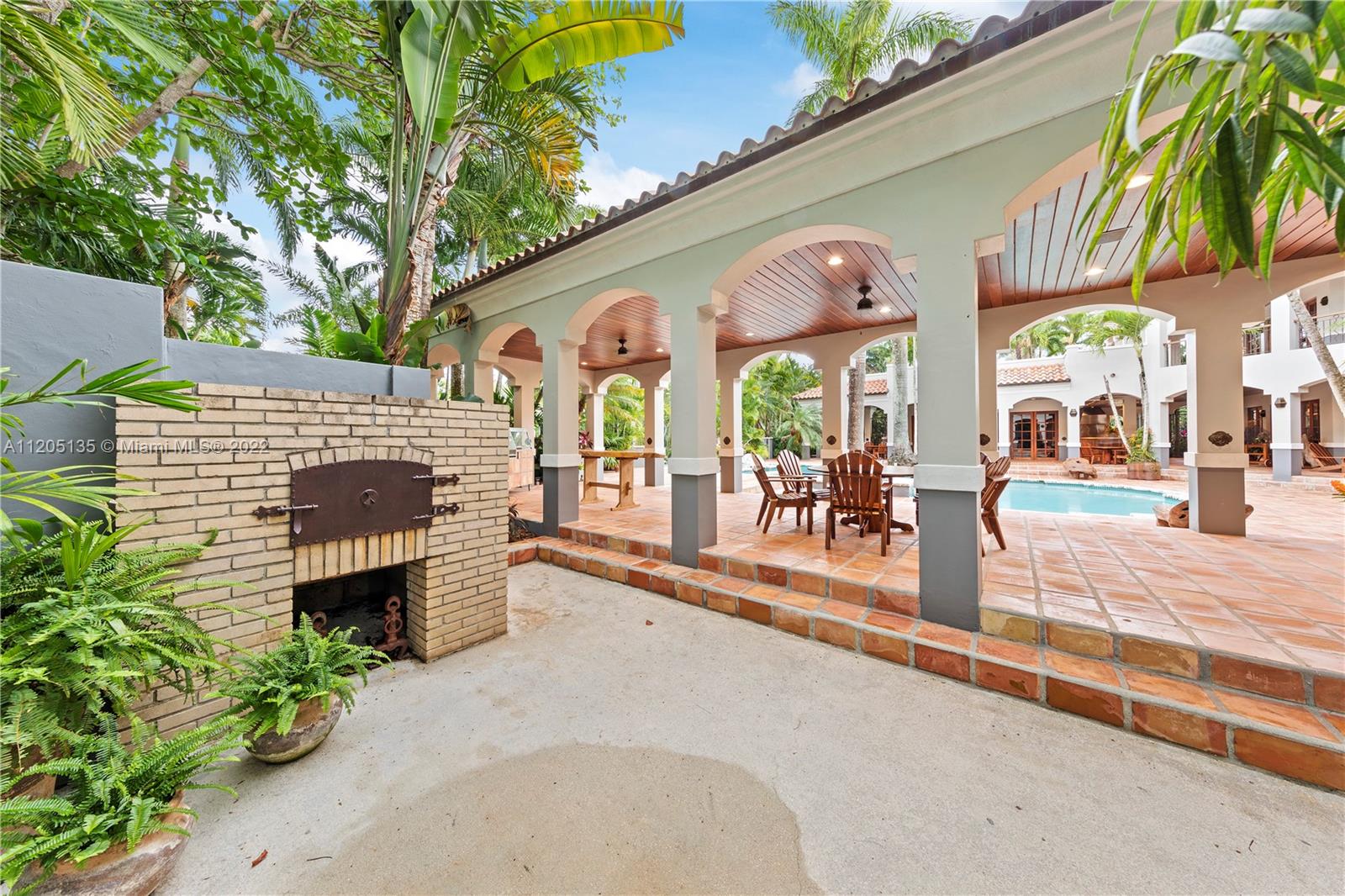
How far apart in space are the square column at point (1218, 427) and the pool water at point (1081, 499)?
2.81 metres

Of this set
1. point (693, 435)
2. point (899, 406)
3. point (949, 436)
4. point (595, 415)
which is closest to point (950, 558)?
point (949, 436)

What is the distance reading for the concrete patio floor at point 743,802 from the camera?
1.56m

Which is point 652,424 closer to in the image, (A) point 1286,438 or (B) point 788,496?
(B) point 788,496

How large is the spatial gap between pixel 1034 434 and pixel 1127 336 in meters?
5.31

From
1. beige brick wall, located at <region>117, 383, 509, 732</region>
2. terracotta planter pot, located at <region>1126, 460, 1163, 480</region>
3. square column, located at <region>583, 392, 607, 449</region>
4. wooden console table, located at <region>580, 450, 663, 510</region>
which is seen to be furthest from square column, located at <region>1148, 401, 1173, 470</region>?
beige brick wall, located at <region>117, 383, 509, 732</region>

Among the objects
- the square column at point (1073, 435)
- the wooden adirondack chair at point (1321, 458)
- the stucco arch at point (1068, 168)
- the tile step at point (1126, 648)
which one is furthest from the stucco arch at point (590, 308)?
the wooden adirondack chair at point (1321, 458)

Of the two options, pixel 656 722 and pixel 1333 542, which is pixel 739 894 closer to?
pixel 656 722

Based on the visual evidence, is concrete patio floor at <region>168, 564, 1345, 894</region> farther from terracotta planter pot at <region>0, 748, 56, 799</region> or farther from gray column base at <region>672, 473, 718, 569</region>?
gray column base at <region>672, 473, 718, 569</region>

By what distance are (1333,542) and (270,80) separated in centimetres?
1089

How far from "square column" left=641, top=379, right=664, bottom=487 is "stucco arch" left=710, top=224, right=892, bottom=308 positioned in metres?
5.97

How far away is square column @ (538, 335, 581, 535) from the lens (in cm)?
571

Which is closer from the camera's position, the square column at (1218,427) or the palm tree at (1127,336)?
the square column at (1218,427)

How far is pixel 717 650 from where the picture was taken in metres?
3.17

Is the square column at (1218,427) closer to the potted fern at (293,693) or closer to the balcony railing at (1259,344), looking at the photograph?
the potted fern at (293,693)
